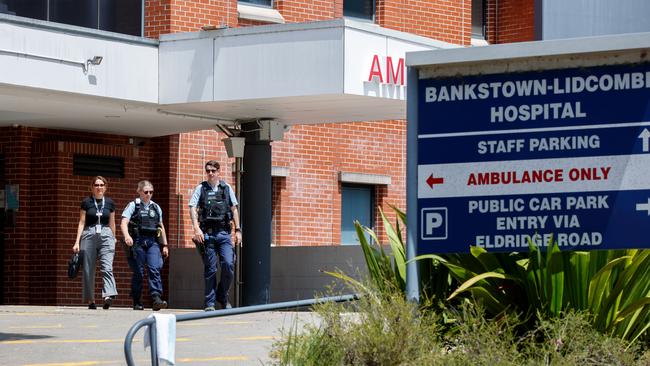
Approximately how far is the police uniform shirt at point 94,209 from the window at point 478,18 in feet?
37.1

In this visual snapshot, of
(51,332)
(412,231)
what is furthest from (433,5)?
(412,231)

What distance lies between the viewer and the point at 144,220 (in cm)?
1823

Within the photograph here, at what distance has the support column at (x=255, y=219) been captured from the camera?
20578 millimetres

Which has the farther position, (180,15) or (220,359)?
(180,15)

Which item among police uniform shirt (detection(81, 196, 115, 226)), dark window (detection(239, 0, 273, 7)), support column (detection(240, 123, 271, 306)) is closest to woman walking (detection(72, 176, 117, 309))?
police uniform shirt (detection(81, 196, 115, 226))

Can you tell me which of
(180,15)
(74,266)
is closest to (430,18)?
(180,15)

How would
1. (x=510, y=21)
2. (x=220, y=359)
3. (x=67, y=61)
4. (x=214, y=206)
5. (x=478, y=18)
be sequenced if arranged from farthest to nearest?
(x=478, y=18) < (x=510, y=21) < (x=67, y=61) < (x=214, y=206) < (x=220, y=359)

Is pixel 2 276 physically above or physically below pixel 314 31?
below

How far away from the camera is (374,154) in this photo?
2542 cm

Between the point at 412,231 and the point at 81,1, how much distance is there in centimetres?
1208

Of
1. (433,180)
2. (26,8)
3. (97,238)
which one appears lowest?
(97,238)

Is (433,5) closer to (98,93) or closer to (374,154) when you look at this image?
(374,154)

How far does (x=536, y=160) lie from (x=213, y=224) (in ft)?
33.7

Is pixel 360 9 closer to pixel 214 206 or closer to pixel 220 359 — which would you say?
pixel 214 206
